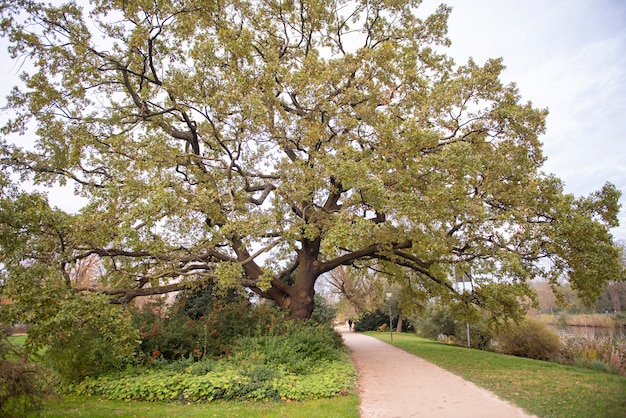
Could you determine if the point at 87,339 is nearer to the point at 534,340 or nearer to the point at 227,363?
the point at 227,363

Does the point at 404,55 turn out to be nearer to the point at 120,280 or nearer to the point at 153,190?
the point at 153,190

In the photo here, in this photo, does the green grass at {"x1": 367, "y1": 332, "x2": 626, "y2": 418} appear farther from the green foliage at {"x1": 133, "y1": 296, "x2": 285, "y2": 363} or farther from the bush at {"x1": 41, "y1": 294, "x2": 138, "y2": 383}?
the bush at {"x1": 41, "y1": 294, "x2": 138, "y2": 383}

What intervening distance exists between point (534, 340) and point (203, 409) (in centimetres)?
1410

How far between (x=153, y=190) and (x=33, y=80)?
175 inches

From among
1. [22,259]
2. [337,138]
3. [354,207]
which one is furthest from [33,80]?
[354,207]

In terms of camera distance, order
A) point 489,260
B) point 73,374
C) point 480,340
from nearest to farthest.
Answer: point 73,374 < point 489,260 < point 480,340

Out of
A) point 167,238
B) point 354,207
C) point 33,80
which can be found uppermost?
point 33,80

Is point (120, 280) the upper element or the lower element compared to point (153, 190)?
lower

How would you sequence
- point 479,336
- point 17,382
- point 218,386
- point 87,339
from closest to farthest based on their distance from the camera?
point 17,382 → point 218,386 → point 87,339 → point 479,336

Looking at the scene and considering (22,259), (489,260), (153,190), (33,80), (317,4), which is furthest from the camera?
(317,4)

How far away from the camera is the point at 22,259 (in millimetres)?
7160

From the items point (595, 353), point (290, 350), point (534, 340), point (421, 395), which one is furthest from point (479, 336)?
point (290, 350)

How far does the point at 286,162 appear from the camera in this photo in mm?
12656

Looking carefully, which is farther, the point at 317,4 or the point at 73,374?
the point at 317,4
